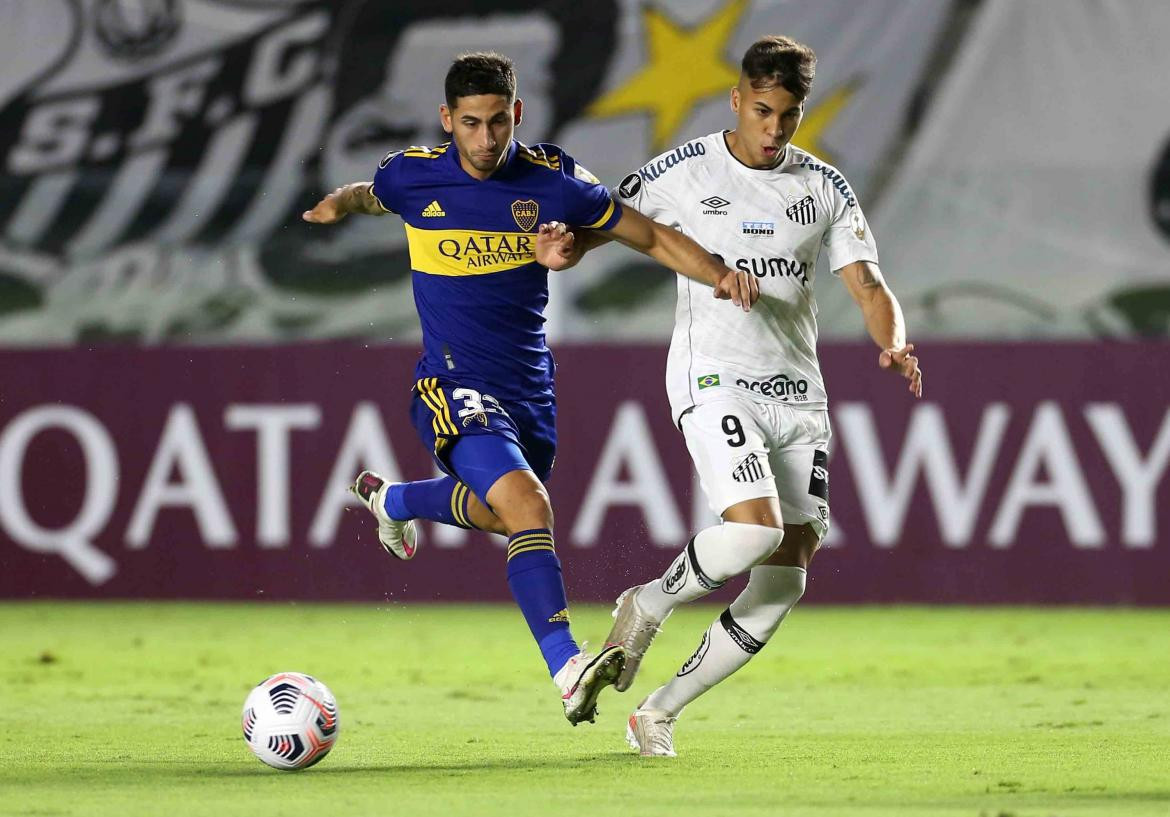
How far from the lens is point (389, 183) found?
6.72 m

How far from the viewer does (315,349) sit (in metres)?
12.2

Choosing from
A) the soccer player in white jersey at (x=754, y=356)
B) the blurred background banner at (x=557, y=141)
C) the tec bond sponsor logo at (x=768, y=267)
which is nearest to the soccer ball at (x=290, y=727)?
the soccer player in white jersey at (x=754, y=356)

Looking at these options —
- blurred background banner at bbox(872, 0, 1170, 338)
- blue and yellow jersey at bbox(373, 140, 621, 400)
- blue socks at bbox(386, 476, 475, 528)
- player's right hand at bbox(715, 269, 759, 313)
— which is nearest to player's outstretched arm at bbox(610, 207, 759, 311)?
player's right hand at bbox(715, 269, 759, 313)

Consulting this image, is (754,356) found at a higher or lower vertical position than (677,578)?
higher

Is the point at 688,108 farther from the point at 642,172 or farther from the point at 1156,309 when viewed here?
the point at 642,172

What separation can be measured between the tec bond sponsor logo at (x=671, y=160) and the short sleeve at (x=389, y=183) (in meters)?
0.82

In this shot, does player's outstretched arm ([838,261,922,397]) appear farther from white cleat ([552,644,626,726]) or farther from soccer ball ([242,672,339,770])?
soccer ball ([242,672,339,770])

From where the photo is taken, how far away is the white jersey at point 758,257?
635 cm

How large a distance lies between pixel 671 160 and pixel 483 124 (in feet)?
2.26

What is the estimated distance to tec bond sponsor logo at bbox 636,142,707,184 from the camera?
655cm

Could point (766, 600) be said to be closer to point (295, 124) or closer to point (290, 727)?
point (290, 727)

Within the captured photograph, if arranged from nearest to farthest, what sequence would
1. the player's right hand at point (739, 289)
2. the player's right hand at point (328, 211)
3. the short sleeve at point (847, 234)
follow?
the player's right hand at point (739, 289)
the short sleeve at point (847, 234)
the player's right hand at point (328, 211)

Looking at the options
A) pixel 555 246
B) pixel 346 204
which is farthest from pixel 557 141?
pixel 555 246

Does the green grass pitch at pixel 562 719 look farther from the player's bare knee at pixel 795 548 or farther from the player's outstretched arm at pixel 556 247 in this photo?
the player's outstretched arm at pixel 556 247
